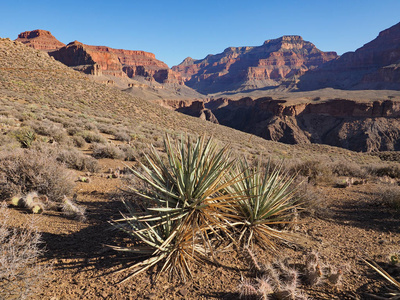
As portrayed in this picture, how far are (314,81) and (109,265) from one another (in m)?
140

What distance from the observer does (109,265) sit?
8.86 feet

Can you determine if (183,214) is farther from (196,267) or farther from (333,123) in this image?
(333,123)

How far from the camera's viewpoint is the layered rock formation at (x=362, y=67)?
105 m

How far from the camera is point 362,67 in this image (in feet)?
406

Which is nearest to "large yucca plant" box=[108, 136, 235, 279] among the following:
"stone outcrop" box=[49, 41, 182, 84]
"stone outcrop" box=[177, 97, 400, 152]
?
"stone outcrop" box=[177, 97, 400, 152]

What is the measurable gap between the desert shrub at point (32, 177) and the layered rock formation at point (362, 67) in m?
119

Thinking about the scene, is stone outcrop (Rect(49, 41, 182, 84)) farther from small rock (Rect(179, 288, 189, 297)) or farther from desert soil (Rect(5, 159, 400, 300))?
small rock (Rect(179, 288, 189, 297))

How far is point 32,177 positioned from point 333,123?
67993 mm

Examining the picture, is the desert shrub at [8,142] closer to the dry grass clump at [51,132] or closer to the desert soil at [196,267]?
the dry grass clump at [51,132]

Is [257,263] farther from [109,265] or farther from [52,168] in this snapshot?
[52,168]

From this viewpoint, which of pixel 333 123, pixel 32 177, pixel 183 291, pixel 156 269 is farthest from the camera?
pixel 333 123

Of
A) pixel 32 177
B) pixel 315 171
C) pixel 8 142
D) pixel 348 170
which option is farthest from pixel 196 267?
pixel 348 170

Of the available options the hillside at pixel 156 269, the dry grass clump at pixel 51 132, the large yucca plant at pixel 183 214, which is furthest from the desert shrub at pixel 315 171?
the dry grass clump at pixel 51 132

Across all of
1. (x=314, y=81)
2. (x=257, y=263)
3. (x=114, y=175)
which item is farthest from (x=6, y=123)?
(x=314, y=81)
